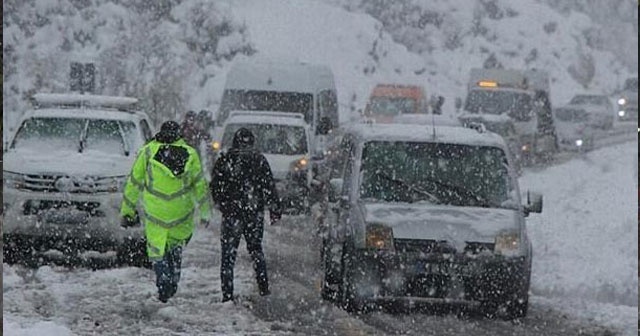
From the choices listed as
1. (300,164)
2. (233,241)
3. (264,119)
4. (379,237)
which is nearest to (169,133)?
(233,241)

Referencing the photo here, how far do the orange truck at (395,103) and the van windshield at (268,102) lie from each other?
8.80 metres

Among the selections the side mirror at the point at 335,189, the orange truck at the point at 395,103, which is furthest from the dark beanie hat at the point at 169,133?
the orange truck at the point at 395,103

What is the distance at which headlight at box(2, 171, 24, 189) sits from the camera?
40.2 ft

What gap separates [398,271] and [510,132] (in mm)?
18430

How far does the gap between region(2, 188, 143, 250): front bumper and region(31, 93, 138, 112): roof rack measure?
1.80m

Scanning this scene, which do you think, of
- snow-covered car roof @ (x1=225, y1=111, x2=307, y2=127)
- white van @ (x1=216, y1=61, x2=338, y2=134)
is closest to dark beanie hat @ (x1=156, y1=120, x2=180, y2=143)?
snow-covered car roof @ (x1=225, y1=111, x2=307, y2=127)

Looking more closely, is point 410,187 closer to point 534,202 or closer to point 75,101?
point 534,202

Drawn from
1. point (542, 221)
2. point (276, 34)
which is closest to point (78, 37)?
point (276, 34)

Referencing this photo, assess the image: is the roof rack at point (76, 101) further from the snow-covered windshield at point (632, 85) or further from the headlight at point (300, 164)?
the snow-covered windshield at point (632, 85)

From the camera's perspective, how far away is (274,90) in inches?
890

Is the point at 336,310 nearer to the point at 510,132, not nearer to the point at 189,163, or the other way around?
the point at 189,163

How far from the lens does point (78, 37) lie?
137ft

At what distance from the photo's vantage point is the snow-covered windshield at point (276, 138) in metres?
18.8

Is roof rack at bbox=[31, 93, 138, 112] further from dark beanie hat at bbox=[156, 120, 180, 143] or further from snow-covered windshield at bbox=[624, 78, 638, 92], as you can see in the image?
snow-covered windshield at bbox=[624, 78, 638, 92]
